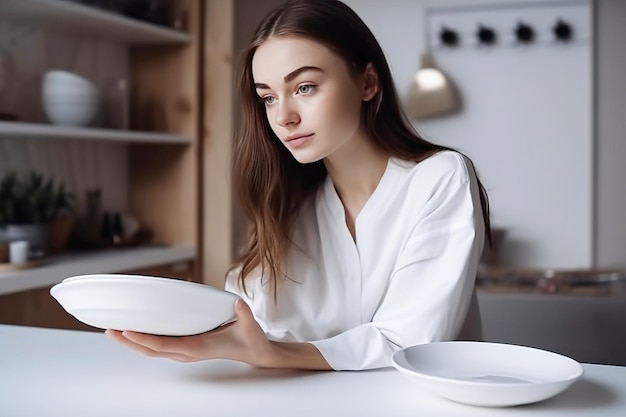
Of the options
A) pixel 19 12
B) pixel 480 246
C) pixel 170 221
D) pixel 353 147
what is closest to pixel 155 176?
pixel 170 221

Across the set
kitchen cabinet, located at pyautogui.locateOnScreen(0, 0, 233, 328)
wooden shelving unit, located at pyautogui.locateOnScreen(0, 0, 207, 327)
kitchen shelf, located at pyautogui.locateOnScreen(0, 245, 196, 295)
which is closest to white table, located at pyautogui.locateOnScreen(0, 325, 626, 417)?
kitchen shelf, located at pyautogui.locateOnScreen(0, 245, 196, 295)

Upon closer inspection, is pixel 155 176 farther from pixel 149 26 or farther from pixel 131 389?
pixel 131 389

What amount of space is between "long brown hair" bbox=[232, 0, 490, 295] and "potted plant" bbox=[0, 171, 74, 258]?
93cm

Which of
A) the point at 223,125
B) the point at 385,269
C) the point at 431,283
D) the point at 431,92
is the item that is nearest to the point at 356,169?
the point at 385,269

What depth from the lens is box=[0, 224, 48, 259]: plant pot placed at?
6.73ft

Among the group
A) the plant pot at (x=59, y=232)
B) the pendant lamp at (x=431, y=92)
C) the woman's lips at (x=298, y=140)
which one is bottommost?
the plant pot at (x=59, y=232)

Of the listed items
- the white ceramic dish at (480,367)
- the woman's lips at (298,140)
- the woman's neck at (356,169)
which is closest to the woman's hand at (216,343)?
the white ceramic dish at (480,367)

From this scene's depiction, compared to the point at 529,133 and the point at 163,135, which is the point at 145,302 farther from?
the point at 529,133

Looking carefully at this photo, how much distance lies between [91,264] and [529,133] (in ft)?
6.09

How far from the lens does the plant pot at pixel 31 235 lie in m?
2.05

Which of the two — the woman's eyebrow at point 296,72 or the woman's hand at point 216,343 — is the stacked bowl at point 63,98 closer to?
the woman's eyebrow at point 296,72

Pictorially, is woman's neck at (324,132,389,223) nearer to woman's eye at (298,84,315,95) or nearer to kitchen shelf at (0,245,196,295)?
woman's eye at (298,84,315,95)

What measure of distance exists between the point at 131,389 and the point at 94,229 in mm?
1786

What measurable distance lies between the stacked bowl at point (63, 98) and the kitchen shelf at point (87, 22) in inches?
6.8
